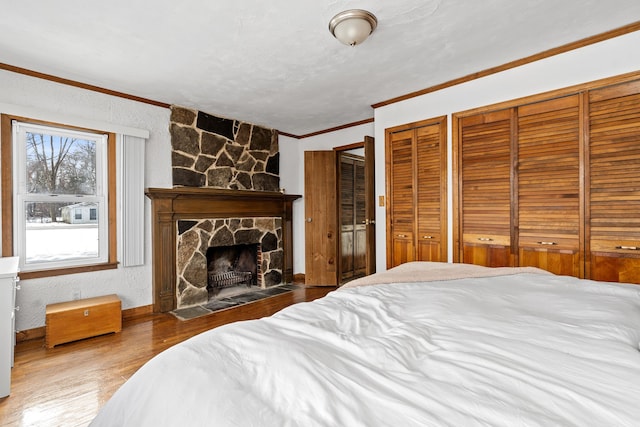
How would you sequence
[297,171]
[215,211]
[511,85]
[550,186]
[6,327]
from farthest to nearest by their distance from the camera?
[297,171] < [215,211] < [511,85] < [550,186] < [6,327]

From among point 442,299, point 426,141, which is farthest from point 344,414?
point 426,141

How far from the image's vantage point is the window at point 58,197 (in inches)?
108

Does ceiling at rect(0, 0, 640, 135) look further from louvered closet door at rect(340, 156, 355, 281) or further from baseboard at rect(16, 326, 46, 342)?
baseboard at rect(16, 326, 46, 342)

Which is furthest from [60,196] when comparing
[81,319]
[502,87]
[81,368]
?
[502,87]

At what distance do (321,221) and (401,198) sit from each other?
159cm

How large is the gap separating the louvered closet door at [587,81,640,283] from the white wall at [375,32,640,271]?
186 millimetres

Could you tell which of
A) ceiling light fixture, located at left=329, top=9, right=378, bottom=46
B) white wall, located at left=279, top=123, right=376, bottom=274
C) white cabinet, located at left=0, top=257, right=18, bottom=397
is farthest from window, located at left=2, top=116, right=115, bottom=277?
ceiling light fixture, located at left=329, top=9, right=378, bottom=46

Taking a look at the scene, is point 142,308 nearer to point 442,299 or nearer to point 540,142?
point 442,299

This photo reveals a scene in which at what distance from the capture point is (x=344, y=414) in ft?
2.04

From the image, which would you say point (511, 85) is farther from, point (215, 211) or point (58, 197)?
point (58, 197)

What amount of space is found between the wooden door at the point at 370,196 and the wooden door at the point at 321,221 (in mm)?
879

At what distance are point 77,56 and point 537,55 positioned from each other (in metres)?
3.84

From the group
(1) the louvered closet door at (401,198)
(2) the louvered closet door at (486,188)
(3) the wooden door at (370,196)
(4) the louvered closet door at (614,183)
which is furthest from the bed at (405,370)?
(3) the wooden door at (370,196)

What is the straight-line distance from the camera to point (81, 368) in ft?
7.47
